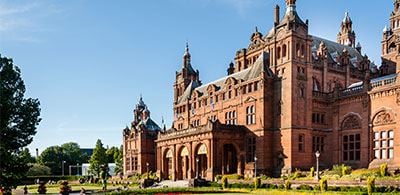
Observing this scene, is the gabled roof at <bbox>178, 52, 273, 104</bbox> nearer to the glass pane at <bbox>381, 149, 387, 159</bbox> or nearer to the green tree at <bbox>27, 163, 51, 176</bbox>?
the glass pane at <bbox>381, 149, 387, 159</bbox>

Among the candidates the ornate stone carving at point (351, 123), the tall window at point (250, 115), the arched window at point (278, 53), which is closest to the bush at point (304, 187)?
the ornate stone carving at point (351, 123)

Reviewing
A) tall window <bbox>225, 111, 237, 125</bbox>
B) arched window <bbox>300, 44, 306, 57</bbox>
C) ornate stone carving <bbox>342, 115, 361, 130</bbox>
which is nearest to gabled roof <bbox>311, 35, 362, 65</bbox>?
arched window <bbox>300, 44, 306, 57</bbox>

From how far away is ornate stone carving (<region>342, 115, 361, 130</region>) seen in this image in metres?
54.1

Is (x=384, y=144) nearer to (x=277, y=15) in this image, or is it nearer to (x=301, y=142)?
(x=301, y=142)

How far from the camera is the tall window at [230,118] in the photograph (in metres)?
65.5

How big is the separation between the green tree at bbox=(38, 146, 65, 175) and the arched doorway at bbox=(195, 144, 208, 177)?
253 feet

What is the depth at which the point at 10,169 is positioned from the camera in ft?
105

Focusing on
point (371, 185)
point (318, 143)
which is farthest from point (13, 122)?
point (318, 143)

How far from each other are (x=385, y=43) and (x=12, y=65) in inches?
2384

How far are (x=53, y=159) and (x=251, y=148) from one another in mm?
90156

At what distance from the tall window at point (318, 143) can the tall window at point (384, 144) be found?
7.64 m

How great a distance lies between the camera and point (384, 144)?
165 ft

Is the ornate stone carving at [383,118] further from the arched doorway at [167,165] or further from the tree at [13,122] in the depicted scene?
the tree at [13,122]

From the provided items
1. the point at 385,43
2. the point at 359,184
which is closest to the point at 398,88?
the point at 359,184
